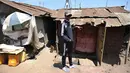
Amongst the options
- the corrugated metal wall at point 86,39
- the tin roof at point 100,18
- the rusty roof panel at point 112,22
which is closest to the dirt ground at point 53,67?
the corrugated metal wall at point 86,39

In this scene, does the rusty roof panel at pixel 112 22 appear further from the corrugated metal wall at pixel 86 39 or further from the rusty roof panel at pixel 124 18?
the corrugated metal wall at pixel 86 39

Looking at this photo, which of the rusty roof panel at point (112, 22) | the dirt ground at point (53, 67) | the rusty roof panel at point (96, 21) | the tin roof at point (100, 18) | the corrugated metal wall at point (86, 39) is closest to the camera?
the dirt ground at point (53, 67)

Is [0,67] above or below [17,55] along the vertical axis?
below

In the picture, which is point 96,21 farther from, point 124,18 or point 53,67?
point 53,67

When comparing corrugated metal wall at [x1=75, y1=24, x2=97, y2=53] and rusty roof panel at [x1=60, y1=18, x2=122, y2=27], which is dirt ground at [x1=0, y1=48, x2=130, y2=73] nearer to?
corrugated metal wall at [x1=75, y1=24, x2=97, y2=53]

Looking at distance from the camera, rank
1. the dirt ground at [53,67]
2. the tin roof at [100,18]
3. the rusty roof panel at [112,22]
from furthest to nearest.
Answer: the tin roof at [100,18]
the rusty roof panel at [112,22]
the dirt ground at [53,67]

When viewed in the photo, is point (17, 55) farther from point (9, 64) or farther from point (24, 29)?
point (24, 29)

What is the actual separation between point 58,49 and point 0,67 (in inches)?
155

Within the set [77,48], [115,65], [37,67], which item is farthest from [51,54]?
[115,65]

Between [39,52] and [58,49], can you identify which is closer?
[39,52]

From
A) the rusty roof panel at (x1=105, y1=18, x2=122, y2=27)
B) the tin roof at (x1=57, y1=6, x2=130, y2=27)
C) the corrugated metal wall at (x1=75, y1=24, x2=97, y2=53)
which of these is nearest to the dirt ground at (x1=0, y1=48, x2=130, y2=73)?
the corrugated metal wall at (x1=75, y1=24, x2=97, y2=53)

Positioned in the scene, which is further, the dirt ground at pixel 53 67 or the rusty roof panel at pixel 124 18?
the rusty roof panel at pixel 124 18

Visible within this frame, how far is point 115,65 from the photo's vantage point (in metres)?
8.05

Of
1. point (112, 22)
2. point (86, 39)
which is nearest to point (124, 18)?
point (112, 22)
